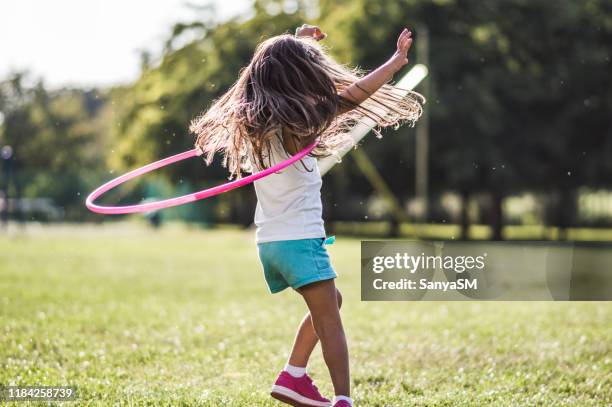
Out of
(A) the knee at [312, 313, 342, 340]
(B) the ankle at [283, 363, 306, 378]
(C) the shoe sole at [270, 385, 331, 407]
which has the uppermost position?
(A) the knee at [312, 313, 342, 340]

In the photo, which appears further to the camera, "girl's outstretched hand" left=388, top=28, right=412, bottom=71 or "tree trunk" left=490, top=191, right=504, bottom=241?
"tree trunk" left=490, top=191, right=504, bottom=241

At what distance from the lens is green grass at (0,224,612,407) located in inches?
200

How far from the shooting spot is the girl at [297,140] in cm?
395

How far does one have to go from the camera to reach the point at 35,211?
40.0m

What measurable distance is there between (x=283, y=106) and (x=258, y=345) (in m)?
3.33

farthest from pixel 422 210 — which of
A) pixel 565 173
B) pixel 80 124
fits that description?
pixel 80 124

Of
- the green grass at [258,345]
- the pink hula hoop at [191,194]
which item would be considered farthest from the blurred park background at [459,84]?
the pink hula hoop at [191,194]

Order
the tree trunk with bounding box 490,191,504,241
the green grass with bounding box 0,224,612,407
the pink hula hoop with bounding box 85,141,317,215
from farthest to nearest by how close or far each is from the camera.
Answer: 1. the tree trunk with bounding box 490,191,504,241
2. the green grass with bounding box 0,224,612,407
3. the pink hula hoop with bounding box 85,141,317,215

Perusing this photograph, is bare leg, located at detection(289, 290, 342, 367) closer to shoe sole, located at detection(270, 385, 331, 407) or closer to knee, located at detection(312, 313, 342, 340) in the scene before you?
shoe sole, located at detection(270, 385, 331, 407)

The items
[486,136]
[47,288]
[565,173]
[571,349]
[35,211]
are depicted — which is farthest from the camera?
[35,211]

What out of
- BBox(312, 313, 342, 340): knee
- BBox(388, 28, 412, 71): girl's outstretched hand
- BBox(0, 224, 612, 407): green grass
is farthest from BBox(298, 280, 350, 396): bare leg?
BBox(388, 28, 412, 71): girl's outstretched hand

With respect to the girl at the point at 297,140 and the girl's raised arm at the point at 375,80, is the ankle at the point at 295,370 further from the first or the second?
the girl's raised arm at the point at 375,80

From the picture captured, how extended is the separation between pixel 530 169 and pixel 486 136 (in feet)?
7.78

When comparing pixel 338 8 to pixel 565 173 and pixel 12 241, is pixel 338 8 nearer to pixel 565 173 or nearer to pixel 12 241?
pixel 565 173
